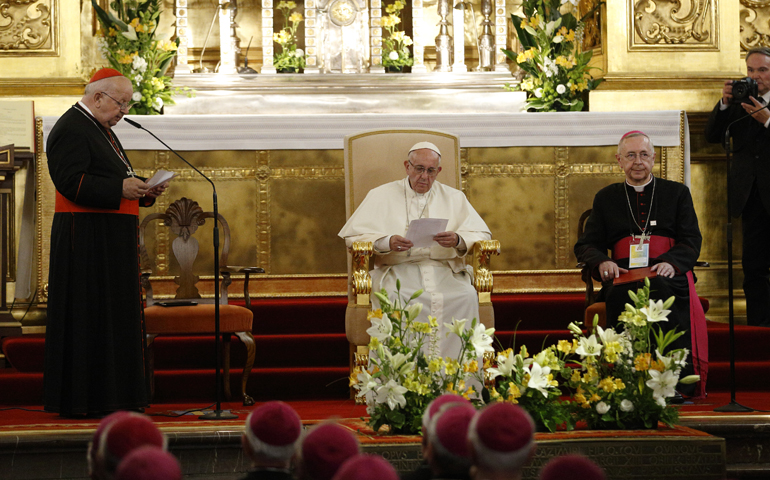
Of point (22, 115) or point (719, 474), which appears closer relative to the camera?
point (719, 474)

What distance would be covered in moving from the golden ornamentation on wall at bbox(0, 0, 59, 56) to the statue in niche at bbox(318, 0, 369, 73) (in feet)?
7.00

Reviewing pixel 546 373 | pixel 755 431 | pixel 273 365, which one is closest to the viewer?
pixel 546 373

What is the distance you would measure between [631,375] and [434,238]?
1526 millimetres

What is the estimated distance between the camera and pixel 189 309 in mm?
5148

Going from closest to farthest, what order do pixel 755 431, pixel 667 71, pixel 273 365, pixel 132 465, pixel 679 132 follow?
1. pixel 132 465
2. pixel 755 431
3. pixel 273 365
4. pixel 679 132
5. pixel 667 71

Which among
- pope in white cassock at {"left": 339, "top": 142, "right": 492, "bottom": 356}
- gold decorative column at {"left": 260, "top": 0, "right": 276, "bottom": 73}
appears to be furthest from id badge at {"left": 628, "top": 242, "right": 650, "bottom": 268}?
gold decorative column at {"left": 260, "top": 0, "right": 276, "bottom": 73}

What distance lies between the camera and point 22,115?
691cm

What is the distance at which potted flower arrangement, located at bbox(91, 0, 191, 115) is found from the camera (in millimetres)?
7109

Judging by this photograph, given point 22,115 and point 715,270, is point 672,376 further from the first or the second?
point 22,115

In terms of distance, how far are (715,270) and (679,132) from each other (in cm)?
109

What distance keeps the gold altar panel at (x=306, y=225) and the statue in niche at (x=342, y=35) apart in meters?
1.43

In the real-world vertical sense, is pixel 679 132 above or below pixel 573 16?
below

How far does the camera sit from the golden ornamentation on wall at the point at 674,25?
7379mm

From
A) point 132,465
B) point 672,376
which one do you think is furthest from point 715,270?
point 132,465
